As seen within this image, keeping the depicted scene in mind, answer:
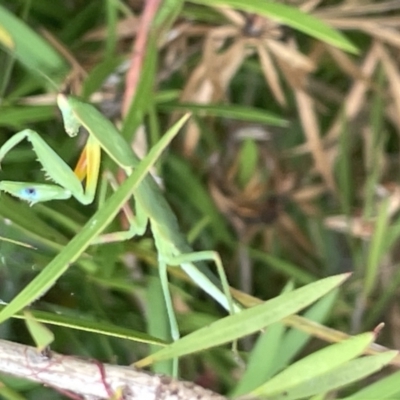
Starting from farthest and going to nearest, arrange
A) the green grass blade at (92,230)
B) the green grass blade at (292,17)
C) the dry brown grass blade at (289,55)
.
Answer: the dry brown grass blade at (289,55) < the green grass blade at (292,17) < the green grass blade at (92,230)

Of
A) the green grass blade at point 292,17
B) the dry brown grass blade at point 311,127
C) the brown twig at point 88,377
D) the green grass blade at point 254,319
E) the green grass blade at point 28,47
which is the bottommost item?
the brown twig at point 88,377

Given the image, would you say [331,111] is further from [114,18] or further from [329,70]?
[114,18]

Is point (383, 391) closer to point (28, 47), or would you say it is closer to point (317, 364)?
point (317, 364)

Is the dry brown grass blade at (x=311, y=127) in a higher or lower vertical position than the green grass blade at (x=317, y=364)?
higher

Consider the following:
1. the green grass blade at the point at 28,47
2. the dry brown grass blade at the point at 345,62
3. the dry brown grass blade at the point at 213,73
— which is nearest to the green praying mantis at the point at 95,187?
the green grass blade at the point at 28,47

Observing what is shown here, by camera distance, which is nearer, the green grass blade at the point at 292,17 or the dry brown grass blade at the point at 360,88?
the green grass blade at the point at 292,17

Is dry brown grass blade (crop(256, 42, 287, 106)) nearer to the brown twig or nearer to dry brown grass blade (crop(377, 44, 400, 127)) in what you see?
dry brown grass blade (crop(377, 44, 400, 127))

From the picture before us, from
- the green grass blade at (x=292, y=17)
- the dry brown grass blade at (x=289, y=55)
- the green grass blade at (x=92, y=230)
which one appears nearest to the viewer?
the green grass blade at (x=92, y=230)

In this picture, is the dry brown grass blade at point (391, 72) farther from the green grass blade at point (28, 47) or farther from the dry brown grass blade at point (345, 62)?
the green grass blade at point (28, 47)
